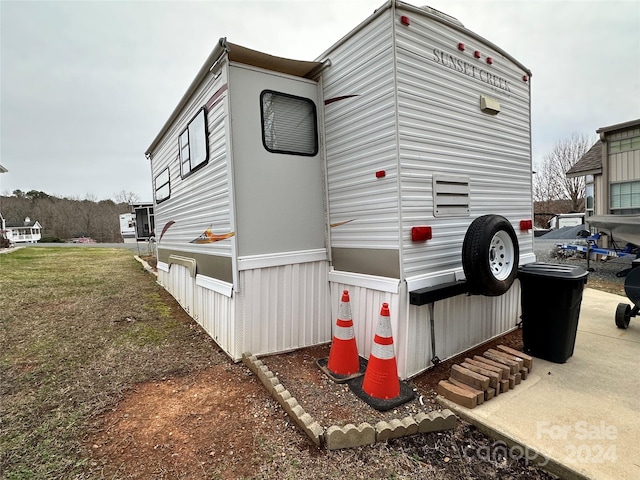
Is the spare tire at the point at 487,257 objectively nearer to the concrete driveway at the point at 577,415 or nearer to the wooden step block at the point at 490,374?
the wooden step block at the point at 490,374

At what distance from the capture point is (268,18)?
655 cm

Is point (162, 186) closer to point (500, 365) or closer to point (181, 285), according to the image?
point (181, 285)

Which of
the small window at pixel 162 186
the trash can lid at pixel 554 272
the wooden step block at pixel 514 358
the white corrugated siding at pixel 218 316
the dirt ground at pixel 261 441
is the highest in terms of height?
the small window at pixel 162 186

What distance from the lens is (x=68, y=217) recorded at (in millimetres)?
45344

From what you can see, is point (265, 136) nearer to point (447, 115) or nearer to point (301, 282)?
point (301, 282)

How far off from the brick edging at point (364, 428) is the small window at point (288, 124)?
2453 millimetres

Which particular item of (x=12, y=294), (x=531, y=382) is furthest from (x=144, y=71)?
(x=531, y=382)

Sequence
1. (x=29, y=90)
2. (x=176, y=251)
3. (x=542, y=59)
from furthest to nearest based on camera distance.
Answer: (x=29, y=90) < (x=542, y=59) < (x=176, y=251)

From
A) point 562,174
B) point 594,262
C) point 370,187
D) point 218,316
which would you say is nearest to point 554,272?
point 370,187

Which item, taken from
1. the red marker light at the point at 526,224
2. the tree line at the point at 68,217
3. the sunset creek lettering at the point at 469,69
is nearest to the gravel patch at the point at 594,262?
the red marker light at the point at 526,224

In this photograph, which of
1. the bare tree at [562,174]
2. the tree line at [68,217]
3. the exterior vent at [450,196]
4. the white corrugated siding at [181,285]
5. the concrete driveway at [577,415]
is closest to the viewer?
the concrete driveway at [577,415]

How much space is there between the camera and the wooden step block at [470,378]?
7.92ft

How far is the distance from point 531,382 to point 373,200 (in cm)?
202

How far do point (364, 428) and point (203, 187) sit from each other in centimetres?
320
